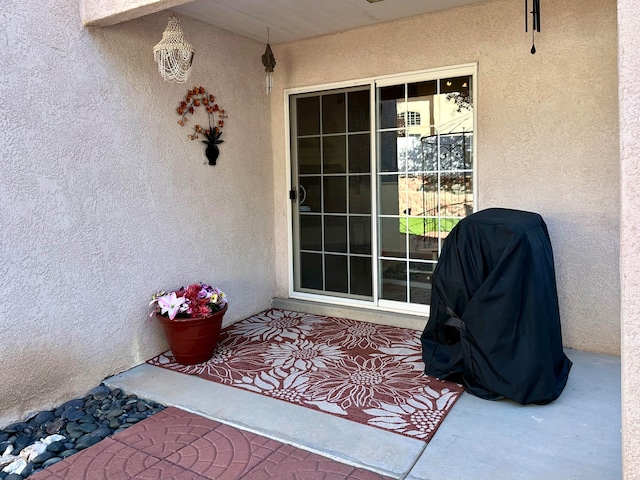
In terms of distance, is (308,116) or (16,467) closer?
(16,467)

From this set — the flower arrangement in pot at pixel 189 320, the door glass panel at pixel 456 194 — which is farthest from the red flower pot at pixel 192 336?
the door glass panel at pixel 456 194

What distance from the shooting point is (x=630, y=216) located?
1500mm

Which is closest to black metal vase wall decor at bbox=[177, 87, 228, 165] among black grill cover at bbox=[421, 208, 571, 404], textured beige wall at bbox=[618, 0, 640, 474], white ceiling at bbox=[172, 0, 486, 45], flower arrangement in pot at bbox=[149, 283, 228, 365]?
white ceiling at bbox=[172, 0, 486, 45]

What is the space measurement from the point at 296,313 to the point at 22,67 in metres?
3.10

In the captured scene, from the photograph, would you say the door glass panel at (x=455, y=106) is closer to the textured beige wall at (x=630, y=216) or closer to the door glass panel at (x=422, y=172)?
the door glass panel at (x=422, y=172)

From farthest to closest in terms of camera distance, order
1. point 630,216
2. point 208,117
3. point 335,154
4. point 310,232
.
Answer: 1. point 310,232
2. point 335,154
3. point 208,117
4. point 630,216

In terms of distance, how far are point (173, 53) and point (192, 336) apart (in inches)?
79.5

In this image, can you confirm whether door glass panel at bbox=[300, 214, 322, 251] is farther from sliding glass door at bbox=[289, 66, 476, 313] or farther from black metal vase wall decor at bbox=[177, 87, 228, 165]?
black metal vase wall decor at bbox=[177, 87, 228, 165]

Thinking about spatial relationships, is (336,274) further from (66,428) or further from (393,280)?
(66,428)

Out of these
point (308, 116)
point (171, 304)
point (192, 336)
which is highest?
point (308, 116)

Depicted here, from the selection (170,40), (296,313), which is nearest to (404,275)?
(296,313)

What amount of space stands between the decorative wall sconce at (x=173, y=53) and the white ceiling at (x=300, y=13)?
400 millimetres

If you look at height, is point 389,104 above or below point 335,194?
above

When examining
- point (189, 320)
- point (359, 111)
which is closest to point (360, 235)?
point (359, 111)
